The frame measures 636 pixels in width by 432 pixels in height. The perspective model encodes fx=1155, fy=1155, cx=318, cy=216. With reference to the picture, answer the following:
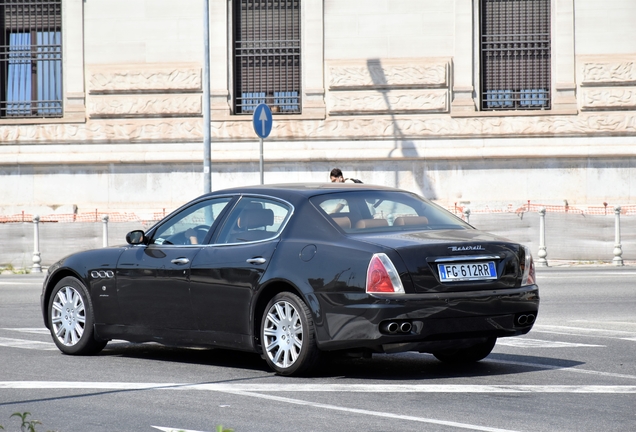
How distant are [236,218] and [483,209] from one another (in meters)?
17.1

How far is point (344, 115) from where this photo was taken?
26516mm

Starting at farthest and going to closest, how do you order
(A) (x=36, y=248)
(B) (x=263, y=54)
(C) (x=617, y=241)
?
(B) (x=263, y=54)
(A) (x=36, y=248)
(C) (x=617, y=241)

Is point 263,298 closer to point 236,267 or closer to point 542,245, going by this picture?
point 236,267

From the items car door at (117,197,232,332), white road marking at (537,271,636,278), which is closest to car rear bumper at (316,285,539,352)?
car door at (117,197,232,332)

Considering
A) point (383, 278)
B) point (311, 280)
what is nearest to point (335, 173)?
point (311, 280)

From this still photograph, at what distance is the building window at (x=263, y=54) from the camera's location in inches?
1085

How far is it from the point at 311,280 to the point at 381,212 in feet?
3.08

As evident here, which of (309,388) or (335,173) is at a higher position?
(335,173)

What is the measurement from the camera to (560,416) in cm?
652

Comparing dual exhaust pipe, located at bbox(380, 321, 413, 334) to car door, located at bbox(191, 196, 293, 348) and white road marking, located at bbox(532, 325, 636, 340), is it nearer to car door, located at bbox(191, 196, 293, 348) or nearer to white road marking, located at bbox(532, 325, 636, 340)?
car door, located at bbox(191, 196, 293, 348)

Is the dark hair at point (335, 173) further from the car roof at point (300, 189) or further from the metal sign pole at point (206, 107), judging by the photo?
the car roof at point (300, 189)

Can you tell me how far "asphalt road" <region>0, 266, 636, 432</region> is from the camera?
638 centimetres

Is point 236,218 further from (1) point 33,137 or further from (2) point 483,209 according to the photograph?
(1) point 33,137

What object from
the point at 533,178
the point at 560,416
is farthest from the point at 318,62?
the point at 560,416
